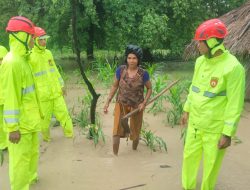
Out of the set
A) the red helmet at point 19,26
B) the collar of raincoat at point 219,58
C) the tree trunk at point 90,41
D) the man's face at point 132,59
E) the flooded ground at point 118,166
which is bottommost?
the flooded ground at point 118,166

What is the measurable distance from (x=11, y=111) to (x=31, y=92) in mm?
341

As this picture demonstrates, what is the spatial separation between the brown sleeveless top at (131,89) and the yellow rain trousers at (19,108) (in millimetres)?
1505

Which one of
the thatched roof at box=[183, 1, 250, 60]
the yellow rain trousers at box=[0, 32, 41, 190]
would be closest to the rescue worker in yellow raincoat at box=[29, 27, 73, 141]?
the yellow rain trousers at box=[0, 32, 41, 190]

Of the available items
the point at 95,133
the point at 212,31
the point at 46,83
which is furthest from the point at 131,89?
the point at 212,31

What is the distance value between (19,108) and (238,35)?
219 inches

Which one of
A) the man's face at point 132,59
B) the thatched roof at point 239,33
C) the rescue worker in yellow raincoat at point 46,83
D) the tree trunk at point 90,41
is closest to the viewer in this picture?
the man's face at point 132,59

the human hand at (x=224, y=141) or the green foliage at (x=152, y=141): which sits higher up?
the human hand at (x=224, y=141)

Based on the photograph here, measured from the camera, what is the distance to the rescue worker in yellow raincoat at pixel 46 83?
569 centimetres

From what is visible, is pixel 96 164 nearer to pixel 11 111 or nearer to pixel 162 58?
pixel 11 111

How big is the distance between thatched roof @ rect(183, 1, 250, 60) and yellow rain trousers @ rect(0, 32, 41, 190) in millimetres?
5140

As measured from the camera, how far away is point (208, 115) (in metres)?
3.77

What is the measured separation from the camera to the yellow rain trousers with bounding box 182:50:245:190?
3.59 m

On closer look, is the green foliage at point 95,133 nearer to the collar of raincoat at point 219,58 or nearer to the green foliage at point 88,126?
the green foliage at point 88,126

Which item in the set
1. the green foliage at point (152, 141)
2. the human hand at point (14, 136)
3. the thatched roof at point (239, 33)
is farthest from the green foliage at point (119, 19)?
the human hand at point (14, 136)
